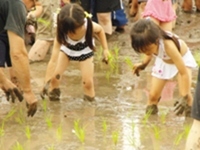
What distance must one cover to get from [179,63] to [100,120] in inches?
32.9

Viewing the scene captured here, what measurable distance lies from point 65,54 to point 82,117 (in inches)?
30.5

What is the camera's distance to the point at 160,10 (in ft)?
23.1

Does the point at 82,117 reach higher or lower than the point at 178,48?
lower

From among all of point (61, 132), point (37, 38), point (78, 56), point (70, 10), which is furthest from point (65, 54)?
point (37, 38)

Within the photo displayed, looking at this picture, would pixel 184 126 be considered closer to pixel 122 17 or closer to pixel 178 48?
pixel 178 48

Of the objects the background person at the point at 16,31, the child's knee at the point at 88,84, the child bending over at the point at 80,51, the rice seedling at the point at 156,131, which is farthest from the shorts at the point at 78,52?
the rice seedling at the point at 156,131

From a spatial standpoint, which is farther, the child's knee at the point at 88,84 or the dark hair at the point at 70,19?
the child's knee at the point at 88,84

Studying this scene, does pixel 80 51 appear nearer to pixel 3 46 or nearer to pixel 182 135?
pixel 3 46

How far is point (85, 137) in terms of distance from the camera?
4.82m

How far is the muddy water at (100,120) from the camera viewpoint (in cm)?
471

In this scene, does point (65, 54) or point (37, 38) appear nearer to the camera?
point (65, 54)

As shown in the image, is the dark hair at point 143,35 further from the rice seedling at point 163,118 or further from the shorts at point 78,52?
the shorts at point 78,52

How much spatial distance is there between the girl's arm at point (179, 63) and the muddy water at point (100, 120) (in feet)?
1.04

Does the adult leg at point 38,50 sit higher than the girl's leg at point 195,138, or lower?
lower
